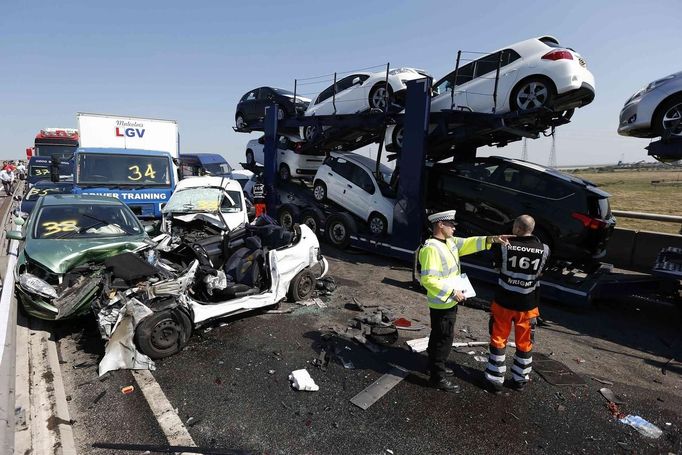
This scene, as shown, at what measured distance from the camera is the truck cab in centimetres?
848

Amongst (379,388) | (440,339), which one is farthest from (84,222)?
(440,339)

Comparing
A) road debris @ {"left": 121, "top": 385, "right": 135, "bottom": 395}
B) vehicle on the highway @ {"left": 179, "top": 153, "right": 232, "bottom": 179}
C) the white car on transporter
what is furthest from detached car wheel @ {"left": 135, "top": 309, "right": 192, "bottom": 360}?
vehicle on the highway @ {"left": 179, "top": 153, "right": 232, "bottom": 179}

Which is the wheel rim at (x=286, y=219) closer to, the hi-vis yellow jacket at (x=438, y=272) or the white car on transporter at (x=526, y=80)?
the white car on transporter at (x=526, y=80)

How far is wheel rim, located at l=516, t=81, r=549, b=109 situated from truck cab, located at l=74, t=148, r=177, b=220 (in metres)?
7.73

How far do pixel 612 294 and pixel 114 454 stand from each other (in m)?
6.46

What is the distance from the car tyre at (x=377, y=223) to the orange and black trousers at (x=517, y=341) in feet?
16.4

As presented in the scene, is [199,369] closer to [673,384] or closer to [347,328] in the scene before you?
[347,328]

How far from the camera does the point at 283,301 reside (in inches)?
230

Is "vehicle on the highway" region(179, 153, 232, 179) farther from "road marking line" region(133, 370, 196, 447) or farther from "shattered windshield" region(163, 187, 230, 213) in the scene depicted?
"road marking line" region(133, 370, 196, 447)

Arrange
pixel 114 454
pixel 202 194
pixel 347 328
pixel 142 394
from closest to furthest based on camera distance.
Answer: pixel 114 454
pixel 142 394
pixel 347 328
pixel 202 194

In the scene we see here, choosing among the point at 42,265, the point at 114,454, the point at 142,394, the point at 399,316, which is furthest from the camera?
the point at 399,316

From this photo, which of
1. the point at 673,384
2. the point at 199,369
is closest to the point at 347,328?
the point at 199,369

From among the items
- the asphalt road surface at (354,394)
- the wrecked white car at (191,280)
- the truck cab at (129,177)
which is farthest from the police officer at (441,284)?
the truck cab at (129,177)

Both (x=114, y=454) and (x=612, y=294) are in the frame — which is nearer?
(x=114, y=454)
